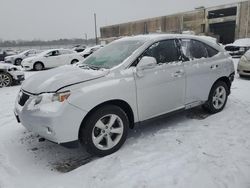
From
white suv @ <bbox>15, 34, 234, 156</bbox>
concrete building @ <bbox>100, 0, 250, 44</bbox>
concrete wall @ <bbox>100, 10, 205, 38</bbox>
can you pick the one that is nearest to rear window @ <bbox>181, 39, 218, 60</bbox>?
white suv @ <bbox>15, 34, 234, 156</bbox>

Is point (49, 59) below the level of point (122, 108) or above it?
below

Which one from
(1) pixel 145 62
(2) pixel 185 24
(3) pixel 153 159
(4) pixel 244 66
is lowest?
(3) pixel 153 159

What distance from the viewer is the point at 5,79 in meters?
9.52

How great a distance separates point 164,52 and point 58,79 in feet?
5.90

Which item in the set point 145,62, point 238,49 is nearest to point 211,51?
point 145,62

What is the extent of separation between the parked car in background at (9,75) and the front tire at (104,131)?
7.47 metres

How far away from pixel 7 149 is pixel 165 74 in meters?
2.76

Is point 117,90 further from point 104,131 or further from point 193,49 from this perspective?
point 193,49

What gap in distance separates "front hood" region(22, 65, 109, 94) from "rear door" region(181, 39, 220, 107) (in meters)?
1.65

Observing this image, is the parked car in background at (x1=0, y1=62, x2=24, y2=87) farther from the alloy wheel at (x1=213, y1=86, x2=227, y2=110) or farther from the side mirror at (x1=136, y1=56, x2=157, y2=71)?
the alloy wheel at (x1=213, y1=86, x2=227, y2=110)

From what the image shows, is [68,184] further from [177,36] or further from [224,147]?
[177,36]

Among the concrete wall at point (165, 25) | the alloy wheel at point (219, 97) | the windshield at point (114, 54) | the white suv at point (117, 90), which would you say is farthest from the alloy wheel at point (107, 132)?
the concrete wall at point (165, 25)

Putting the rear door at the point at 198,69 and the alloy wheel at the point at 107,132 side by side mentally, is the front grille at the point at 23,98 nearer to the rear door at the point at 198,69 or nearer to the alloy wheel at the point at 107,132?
the alloy wheel at the point at 107,132

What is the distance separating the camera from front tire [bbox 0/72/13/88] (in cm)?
947
